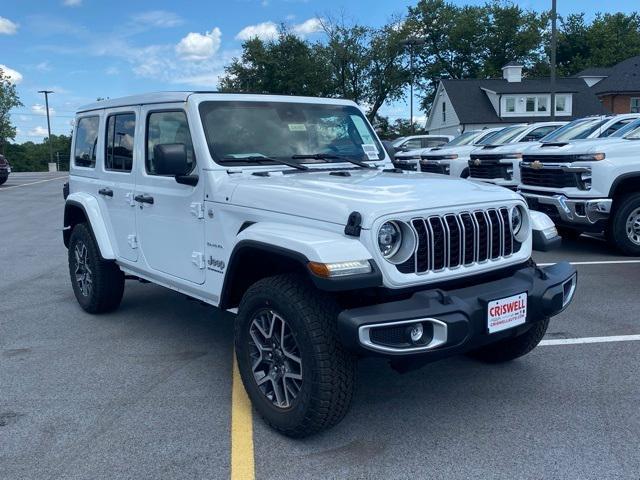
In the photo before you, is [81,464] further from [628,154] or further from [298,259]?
[628,154]

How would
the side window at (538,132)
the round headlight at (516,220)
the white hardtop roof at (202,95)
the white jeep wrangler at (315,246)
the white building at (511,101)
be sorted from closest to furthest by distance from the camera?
1. the white jeep wrangler at (315,246)
2. the round headlight at (516,220)
3. the white hardtop roof at (202,95)
4. the side window at (538,132)
5. the white building at (511,101)

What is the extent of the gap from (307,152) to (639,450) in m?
2.87

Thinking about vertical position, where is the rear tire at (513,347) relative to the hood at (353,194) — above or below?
below

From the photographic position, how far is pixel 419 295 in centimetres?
338

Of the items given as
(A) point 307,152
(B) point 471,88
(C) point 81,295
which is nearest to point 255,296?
(A) point 307,152

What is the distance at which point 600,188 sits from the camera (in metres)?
8.66

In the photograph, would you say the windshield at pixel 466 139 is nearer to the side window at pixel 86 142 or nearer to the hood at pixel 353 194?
the side window at pixel 86 142

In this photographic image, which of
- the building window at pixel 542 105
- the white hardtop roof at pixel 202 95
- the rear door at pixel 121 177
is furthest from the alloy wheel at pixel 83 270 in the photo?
the building window at pixel 542 105

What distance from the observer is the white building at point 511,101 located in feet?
155

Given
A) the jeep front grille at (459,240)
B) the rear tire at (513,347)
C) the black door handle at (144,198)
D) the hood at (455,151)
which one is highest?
the hood at (455,151)

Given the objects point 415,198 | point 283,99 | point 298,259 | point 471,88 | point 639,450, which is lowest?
point 639,450

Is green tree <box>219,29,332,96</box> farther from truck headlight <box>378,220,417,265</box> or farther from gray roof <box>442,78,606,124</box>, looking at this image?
truck headlight <box>378,220,417,265</box>

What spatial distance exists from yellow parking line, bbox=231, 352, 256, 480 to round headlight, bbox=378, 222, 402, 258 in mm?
1287

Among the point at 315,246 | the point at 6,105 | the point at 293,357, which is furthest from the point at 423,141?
the point at 6,105
